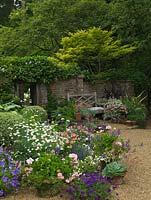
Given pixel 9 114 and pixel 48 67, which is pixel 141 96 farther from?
pixel 9 114

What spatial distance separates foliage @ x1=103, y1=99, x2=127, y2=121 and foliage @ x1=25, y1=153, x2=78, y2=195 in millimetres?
6600

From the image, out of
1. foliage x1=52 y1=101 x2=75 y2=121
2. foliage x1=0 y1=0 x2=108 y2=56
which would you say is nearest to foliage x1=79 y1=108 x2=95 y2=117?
foliage x1=52 y1=101 x2=75 y2=121

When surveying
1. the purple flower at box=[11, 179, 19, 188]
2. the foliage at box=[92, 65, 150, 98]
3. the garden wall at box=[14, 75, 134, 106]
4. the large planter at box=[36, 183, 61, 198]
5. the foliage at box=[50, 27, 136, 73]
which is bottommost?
the large planter at box=[36, 183, 61, 198]

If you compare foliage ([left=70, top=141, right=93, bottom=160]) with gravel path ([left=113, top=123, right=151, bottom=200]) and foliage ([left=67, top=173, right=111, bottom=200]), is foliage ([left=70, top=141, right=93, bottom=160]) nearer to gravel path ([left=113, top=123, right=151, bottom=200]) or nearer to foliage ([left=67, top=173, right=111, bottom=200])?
gravel path ([left=113, top=123, right=151, bottom=200])

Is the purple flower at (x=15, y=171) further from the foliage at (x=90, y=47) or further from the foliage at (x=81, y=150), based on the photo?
the foliage at (x=90, y=47)

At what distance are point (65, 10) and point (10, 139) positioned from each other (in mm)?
7780

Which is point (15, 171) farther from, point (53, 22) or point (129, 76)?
point (53, 22)

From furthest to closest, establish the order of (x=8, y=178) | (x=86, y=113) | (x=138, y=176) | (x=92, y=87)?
(x=92, y=87)
(x=86, y=113)
(x=138, y=176)
(x=8, y=178)

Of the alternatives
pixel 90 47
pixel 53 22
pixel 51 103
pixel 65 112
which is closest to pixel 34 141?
pixel 65 112

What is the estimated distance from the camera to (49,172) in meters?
4.21

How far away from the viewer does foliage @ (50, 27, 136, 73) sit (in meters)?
11.5

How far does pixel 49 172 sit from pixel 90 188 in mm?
544

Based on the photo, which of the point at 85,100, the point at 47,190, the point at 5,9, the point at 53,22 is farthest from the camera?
the point at 5,9

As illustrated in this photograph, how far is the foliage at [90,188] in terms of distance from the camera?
399 centimetres
